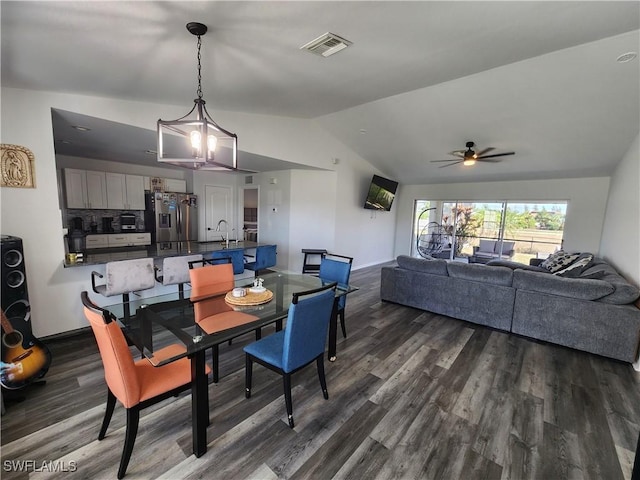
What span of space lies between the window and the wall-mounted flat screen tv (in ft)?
4.66

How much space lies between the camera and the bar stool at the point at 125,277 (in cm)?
292

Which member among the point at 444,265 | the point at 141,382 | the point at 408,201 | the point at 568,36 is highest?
the point at 568,36

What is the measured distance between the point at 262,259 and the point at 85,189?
149 inches

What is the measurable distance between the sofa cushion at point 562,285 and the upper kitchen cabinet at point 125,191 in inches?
269

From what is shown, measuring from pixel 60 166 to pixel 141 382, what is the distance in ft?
18.8

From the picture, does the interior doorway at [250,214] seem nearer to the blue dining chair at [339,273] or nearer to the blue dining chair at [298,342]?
the blue dining chair at [339,273]

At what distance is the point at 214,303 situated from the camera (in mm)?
2410

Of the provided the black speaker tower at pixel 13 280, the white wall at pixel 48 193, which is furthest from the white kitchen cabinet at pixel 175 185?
the black speaker tower at pixel 13 280

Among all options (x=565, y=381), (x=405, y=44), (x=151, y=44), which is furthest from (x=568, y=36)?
(x=151, y=44)

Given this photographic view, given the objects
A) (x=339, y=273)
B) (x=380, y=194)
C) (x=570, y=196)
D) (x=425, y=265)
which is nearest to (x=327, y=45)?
(x=339, y=273)

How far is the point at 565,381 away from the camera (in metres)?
2.54

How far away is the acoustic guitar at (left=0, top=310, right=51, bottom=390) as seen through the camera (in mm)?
2023

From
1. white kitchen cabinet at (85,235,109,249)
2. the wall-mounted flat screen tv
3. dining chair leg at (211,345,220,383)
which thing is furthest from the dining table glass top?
the wall-mounted flat screen tv

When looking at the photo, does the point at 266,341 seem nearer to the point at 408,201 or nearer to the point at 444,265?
the point at 444,265
